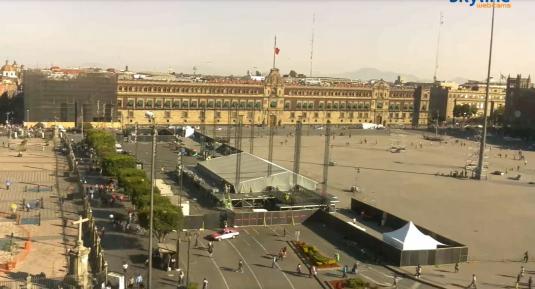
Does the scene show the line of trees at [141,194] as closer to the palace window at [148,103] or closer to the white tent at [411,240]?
the white tent at [411,240]

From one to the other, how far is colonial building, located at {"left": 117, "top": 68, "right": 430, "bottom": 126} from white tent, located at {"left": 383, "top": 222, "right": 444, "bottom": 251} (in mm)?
63469

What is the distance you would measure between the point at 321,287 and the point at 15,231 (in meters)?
17.1

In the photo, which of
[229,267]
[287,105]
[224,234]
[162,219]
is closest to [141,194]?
[162,219]

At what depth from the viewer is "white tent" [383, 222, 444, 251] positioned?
28077 millimetres

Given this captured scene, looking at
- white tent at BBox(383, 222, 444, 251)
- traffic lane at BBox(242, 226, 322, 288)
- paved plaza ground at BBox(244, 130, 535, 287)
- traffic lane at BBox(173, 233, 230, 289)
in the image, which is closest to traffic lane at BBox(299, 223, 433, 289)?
traffic lane at BBox(242, 226, 322, 288)

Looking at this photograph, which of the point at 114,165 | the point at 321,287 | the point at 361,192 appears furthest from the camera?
the point at 361,192

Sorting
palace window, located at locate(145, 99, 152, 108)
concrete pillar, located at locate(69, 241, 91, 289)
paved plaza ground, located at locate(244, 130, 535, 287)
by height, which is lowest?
paved plaza ground, located at locate(244, 130, 535, 287)

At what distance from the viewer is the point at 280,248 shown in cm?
2986

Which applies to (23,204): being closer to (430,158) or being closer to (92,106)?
(430,158)

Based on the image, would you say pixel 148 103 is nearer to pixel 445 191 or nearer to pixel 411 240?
pixel 445 191

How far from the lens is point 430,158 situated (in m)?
72.6

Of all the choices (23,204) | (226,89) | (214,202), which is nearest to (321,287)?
(214,202)

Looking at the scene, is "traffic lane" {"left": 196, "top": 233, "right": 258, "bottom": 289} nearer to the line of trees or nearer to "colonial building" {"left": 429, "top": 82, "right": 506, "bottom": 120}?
the line of trees

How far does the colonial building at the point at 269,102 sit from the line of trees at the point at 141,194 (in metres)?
46.9
